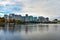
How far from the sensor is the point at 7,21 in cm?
8550

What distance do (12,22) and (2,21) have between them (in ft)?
35.9

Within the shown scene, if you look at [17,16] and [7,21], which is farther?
[17,16]

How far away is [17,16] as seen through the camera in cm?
11250

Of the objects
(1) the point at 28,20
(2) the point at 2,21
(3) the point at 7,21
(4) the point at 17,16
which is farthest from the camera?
(1) the point at 28,20

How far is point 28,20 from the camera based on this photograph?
126 meters

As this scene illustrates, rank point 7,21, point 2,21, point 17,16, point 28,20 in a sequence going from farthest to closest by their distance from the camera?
point 28,20
point 17,16
point 7,21
point 2,21

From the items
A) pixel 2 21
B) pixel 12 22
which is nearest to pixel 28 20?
pixel 12 22

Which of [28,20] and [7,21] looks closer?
[7,21]

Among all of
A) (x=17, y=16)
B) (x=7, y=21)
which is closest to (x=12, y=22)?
(x=7, y=21)

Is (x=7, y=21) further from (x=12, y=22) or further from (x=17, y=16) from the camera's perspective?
(x=17, y=16)

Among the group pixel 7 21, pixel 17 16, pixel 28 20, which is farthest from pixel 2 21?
pixel 28 20

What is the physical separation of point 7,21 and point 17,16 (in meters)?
27.6

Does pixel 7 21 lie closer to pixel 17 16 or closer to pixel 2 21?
pixel 2 21

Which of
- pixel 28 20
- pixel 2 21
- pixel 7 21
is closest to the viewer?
pixel 2 21
